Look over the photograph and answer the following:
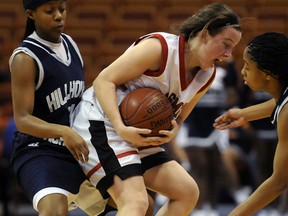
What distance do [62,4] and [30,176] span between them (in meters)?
0.98

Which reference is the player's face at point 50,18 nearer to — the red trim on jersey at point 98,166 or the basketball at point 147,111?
the basketball at point 147,111

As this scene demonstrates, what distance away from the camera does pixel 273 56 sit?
12.3 ft

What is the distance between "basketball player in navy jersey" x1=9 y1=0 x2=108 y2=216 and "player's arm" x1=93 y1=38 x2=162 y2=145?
23 centimetres

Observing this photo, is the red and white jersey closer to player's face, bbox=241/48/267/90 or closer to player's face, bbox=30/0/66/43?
player's face, bbox=241/48/267/90

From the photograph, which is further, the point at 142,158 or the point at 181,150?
the point at 181,150

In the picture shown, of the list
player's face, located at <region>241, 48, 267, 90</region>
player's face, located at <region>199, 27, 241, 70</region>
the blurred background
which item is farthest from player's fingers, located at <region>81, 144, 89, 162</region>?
the blurred background

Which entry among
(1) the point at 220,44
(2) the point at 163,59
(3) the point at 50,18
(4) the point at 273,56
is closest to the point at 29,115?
(3) the point at 50,18

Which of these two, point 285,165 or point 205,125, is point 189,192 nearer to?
point 285,165

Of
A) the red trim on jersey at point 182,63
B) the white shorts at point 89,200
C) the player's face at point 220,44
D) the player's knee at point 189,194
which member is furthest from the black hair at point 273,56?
the white shorts at point 89,200

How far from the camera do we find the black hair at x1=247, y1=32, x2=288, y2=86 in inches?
147

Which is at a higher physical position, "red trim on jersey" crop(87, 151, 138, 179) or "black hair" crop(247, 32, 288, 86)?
"black hair" crop(247, 32, 288, 86)

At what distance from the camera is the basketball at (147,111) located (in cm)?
375

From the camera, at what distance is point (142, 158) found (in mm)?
4043

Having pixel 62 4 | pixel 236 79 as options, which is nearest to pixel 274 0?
pixel 236 79
